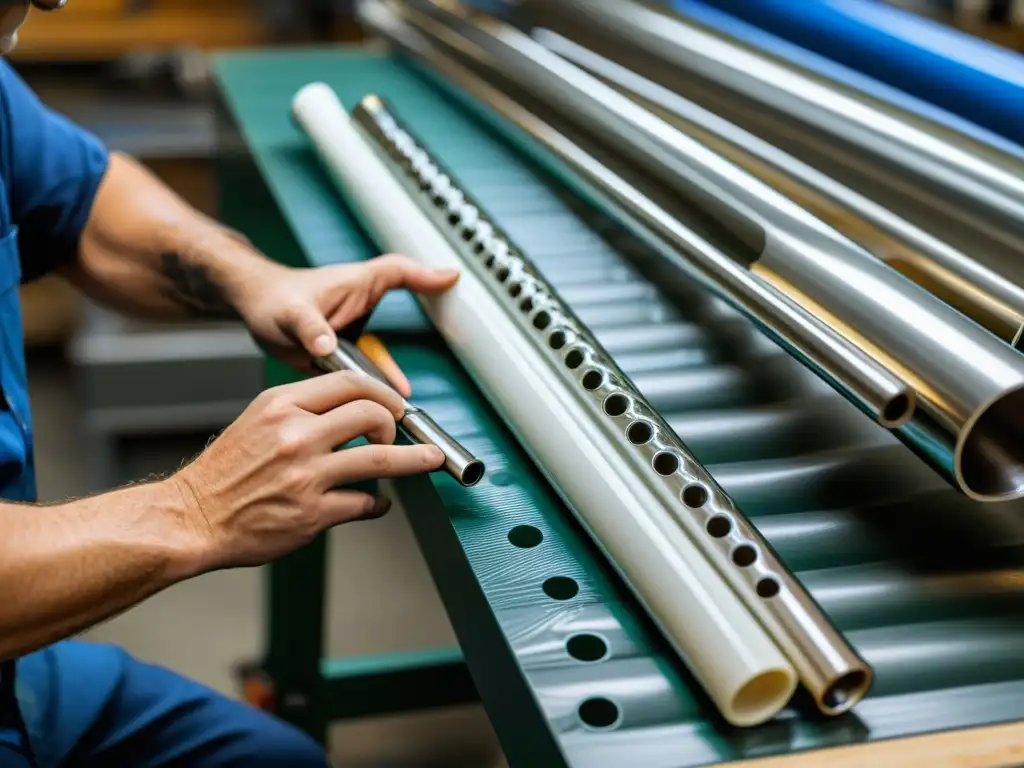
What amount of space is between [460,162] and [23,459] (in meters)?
0.54

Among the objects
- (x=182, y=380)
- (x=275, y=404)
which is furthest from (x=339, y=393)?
(x=182, y=380)

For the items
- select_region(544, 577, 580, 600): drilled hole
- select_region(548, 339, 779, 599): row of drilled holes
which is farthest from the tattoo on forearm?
select_region(544, 577, 580, 600): drilled hole

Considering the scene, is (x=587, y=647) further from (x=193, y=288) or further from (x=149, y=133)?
(x=149, y=133)

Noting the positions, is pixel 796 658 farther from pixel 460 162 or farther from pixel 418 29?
pixel 418 29

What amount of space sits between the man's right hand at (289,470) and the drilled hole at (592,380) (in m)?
0.10

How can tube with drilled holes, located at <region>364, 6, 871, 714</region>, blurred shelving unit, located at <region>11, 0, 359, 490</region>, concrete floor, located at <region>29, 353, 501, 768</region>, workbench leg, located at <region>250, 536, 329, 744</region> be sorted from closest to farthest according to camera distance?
1. tube with drilled holes, located at <region>364, 6, 871, 714</region>
2. workbench leg, located at <region>250, 536, 329, 744</region>
3. concrete floor, located at <region>29, 353, 501, 768</region>
4. blurred shelving unit, located at <region>11, 0, 359, 490</region>

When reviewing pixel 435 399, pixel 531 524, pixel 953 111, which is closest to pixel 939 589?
pixel 531 524

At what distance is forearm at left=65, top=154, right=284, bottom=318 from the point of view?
1.00m

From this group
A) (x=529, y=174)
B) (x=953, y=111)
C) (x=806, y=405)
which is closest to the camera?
(x=806, y=405)

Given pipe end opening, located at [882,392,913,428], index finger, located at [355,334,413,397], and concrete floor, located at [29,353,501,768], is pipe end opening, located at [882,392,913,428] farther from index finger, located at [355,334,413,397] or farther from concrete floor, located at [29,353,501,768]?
concrete floor, located at [29,353,501,768]

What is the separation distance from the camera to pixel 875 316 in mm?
628

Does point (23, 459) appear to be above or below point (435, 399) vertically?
below

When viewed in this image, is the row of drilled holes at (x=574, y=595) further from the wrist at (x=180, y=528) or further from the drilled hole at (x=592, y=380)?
the wrist at (x=180, y=528)

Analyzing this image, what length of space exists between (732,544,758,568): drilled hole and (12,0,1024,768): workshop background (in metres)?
1.12
